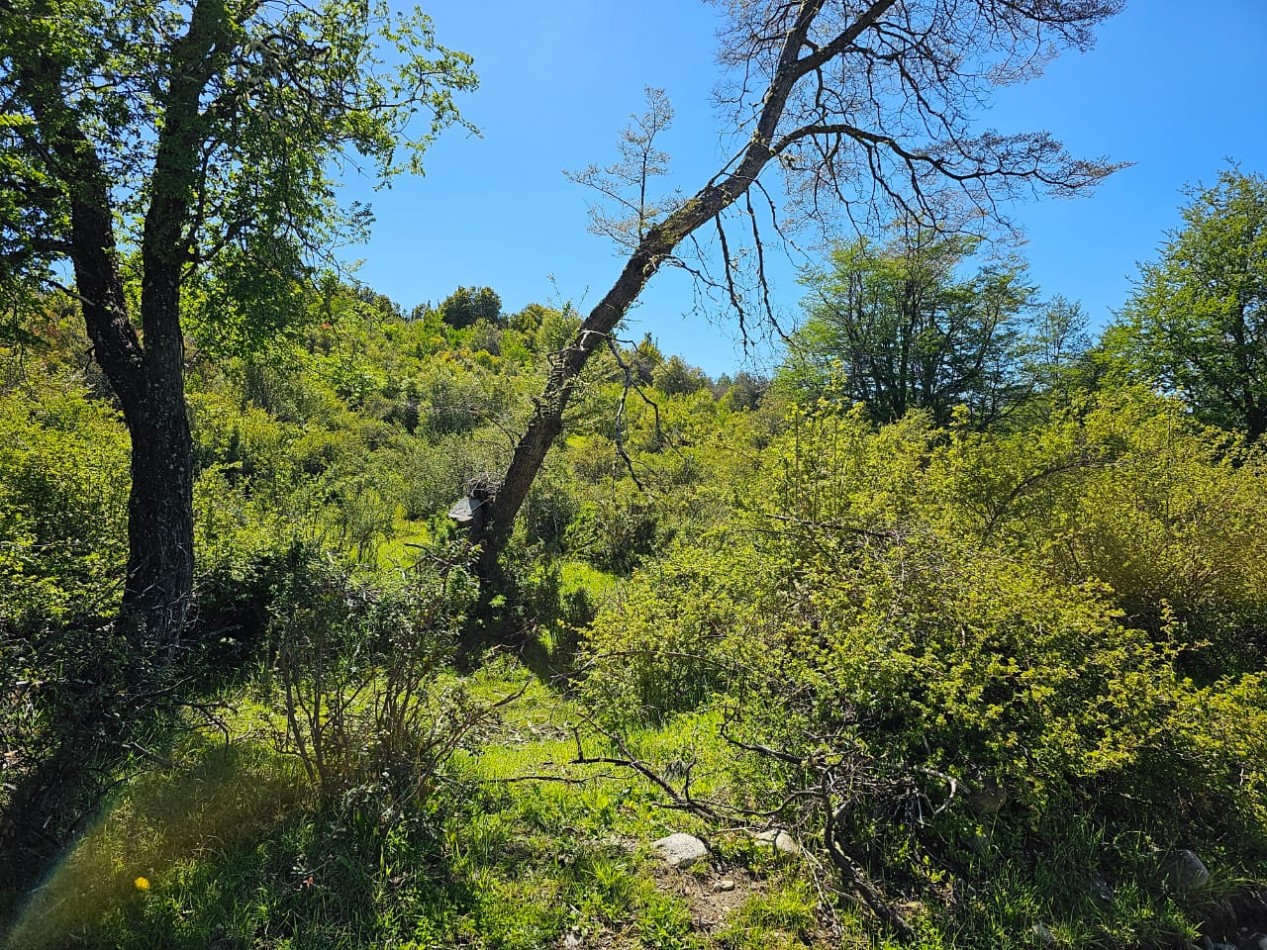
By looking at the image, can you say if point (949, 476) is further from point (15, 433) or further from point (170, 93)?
point (15, 433)

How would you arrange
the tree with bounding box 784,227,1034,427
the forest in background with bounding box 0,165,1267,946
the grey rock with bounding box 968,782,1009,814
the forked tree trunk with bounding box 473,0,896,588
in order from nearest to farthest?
the forest in background with bounding box 0,165,1267,946
the grey rock with bounding box 968,782,1009,814
the forked tree trunk with bounding box 473,0,896,588
the tree with bounding box 784,227,1034,427

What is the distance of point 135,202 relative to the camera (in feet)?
13.8

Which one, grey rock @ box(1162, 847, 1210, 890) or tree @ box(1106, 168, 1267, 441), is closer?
grey rock @ box(1162, 847, 1210, 890)

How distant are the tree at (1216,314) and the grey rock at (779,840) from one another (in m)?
18.9

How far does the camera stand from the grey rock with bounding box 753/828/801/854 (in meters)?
3.20

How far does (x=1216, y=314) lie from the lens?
16.2 metres

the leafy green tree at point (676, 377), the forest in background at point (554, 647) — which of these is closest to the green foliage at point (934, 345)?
the leafy green tree at point (676, 377)

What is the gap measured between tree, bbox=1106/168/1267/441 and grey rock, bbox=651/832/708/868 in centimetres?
1936

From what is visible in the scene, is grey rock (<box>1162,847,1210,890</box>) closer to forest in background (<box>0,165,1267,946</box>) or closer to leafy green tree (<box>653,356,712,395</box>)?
forest in background (<box>0,165,1267,946</box>)

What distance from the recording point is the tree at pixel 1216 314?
1567 cm

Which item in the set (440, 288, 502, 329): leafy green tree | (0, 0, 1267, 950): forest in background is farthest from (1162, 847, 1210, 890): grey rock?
(440, 288, 502, 329): leafy green tree

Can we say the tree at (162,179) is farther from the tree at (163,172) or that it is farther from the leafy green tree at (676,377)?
the leafy green tree at (676,377)

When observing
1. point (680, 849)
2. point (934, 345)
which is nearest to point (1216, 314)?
point (934, 345)

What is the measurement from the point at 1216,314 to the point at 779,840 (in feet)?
69.5
